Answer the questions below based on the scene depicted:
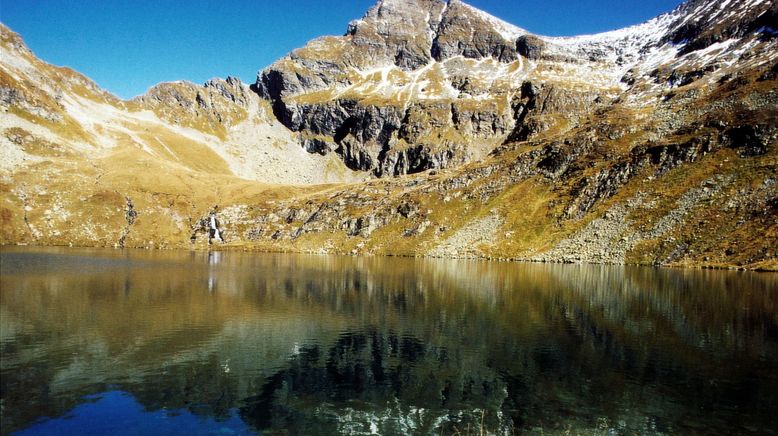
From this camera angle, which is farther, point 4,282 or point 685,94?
point 685,94

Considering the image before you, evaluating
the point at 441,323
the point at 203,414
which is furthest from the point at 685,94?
the point at 203,414

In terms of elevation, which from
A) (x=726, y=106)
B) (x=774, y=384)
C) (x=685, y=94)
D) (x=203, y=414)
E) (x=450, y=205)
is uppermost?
(x=685, y=94)

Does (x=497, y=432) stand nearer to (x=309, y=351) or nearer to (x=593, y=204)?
(x=309, y=351)

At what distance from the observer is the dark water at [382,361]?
75.3 ft

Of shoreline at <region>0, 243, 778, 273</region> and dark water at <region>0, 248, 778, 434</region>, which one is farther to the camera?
shoreline at <region>0, 243, 778, 273</region>

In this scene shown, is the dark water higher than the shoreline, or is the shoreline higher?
the shoreline

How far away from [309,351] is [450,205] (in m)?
138

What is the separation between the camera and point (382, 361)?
32531mm

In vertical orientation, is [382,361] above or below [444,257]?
below

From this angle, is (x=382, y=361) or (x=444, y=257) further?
(x=444, y=257)

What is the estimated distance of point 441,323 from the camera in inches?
1767

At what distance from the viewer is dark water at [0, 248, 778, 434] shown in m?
22.9

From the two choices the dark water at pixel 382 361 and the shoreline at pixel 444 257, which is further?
the shoreline at pixel 444 257

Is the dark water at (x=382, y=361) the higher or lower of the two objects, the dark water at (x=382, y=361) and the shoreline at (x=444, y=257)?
the lower
